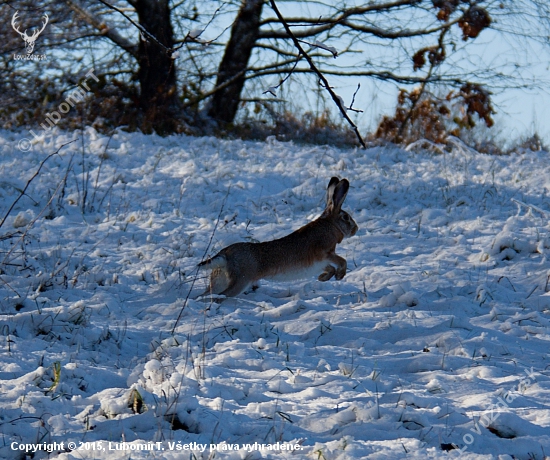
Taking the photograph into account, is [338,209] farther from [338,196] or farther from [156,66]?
[156,66]

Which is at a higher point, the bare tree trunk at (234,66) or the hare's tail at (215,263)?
the bare tree trunk at (234,66)

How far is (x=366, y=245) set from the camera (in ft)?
24.8

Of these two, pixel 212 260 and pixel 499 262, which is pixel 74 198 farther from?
pixel 499 262

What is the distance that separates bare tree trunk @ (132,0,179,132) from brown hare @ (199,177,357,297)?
10799 mm

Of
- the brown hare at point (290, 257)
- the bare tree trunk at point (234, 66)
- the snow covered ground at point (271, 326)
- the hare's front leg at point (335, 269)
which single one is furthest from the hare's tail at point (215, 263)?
the bare tree trunk at point (234, 66)

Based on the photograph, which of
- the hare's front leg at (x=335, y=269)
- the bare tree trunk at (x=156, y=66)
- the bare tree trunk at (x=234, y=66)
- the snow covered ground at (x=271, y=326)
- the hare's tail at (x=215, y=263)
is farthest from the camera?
the bare tree trunk at (x=234, y=66)

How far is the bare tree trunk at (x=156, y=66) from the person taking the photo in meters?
17.1

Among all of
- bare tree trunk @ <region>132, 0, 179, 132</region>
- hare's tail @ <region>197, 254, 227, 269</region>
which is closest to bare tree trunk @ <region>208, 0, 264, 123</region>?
bare tree trunk @ <region>132, 0, 179, 132</region>

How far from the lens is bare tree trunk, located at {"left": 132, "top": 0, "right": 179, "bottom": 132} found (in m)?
17.1

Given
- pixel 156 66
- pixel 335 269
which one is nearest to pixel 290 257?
pixel 335 269

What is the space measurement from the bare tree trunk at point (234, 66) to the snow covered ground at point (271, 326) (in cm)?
848

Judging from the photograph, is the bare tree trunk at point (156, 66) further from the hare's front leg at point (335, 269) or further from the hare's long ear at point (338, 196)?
the hare's front leg at point (335, 269)

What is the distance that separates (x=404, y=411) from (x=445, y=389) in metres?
0.49

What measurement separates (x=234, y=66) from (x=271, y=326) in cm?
1415
